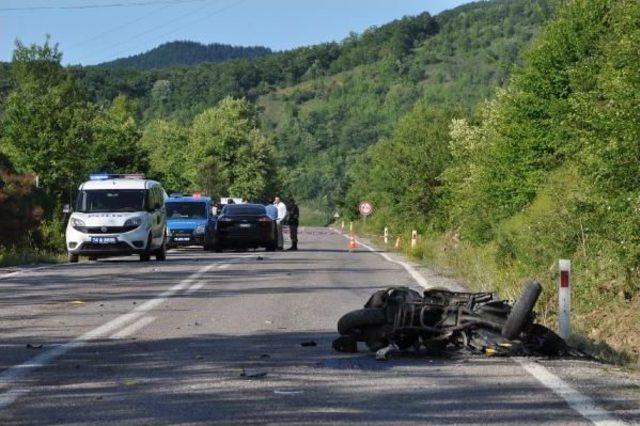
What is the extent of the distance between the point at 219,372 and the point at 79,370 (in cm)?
117

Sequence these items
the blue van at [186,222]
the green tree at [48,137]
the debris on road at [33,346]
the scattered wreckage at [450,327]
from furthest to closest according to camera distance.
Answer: the green tree at [48,137] < the blue van at [186,222] < the debris on road at [33,346] < the scattered wreckage at [450,327]

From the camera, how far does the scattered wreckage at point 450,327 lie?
1099 cm

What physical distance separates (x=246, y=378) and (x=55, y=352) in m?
2.59

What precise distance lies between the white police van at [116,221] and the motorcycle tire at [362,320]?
19.8 metres

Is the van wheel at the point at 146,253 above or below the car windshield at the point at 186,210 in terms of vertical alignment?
below

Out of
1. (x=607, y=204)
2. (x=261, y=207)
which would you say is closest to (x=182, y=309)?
(x=607, y=204)

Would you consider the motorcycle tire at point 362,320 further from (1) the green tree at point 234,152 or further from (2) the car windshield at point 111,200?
(1) the green tree at point 234,152

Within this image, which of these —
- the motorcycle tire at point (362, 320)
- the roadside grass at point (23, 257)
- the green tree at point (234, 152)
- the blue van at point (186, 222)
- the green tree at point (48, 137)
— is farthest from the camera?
the green tree at point (234, 152)

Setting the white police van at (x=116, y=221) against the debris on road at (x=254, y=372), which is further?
the white police van at (x=116, y=221)

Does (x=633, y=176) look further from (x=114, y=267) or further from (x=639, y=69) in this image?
(x=114, y=267)

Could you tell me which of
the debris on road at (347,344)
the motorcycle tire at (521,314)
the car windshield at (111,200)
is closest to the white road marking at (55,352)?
the debris on road at (347,344)

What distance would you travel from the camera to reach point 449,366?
10430 mm

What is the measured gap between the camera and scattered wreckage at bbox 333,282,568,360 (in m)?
11.0

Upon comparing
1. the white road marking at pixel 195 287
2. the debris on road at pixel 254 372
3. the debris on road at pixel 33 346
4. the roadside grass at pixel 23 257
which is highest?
the debris on road at pixel 254 372
